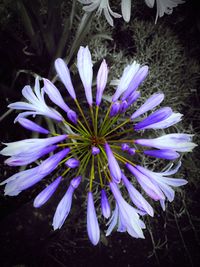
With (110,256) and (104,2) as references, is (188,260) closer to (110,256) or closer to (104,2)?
(110,256)

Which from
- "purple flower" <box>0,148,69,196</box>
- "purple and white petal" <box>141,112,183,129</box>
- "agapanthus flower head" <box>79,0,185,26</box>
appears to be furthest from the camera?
"agapanthus flower head" <box>79,0,185,26</box>

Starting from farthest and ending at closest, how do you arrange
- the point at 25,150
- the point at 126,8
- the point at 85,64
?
the point at 126,8 → the point at 85,64 → the point at 25,150

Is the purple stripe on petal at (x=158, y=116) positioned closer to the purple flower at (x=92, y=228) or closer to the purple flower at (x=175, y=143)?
the purple flower at (x=175, y=143)

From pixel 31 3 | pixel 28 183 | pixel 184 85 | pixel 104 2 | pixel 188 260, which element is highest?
pixel 31 3

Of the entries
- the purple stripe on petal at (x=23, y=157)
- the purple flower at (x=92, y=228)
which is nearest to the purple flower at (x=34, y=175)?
the purple stripe on petal at (x=23, y=157)

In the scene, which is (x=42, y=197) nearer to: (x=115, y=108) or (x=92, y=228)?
(x=92, y=228)

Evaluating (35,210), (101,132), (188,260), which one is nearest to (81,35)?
(101,132)

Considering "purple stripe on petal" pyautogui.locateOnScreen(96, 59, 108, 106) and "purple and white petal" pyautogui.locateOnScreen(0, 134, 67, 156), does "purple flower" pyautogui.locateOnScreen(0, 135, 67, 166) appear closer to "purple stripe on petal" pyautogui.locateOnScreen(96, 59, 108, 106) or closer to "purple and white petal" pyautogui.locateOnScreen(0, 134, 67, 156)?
"purple and white petal" pyautogui.locateOnScreen(0, 134, 67, 156)

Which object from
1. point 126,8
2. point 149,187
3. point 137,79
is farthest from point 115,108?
point 126,8

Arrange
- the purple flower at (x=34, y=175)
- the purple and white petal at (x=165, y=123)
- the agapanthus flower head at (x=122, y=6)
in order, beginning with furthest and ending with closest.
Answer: the agapanthus flower head at (x=122, y=6)
the purple and white petal at (x=165, y=123)
the purple flower at (x=34, y=175)

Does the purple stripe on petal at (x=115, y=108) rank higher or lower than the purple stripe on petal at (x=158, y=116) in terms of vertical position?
higher

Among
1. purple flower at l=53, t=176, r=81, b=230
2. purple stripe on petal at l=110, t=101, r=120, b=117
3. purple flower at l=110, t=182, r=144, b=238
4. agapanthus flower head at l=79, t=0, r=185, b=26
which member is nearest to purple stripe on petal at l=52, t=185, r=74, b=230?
purple flower at l=53, t=176, r=81, b=230
